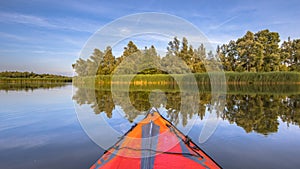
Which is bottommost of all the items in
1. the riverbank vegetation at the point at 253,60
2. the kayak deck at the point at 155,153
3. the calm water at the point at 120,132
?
the calm water at the point at 120,132

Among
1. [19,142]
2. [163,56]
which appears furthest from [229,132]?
[19,142]

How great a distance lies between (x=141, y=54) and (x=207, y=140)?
2.69 metres

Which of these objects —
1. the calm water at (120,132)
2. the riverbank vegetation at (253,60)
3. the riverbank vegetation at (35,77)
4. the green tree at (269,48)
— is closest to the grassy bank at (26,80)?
the riverbank vegetation at (35,77)

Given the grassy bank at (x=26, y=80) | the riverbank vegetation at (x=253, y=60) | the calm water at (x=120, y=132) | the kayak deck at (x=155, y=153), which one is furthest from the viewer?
the grassy bank at (x=26, y=80)

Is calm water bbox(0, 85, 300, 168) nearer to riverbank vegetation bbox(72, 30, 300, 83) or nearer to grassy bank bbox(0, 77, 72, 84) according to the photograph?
riverbank vegetation bbox(72, 30, 300, 83)

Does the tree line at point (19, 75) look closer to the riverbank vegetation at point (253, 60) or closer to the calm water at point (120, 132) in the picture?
the riverbank vegetation at point (253, 60)

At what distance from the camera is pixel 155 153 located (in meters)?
2.37

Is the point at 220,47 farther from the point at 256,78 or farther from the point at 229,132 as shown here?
the point at 229,132

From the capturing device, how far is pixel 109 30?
3.73 meters

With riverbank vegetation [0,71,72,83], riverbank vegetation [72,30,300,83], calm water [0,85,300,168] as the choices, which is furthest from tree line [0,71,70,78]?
calm water [0,85,300,168]

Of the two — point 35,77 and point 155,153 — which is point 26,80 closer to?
point 35,77

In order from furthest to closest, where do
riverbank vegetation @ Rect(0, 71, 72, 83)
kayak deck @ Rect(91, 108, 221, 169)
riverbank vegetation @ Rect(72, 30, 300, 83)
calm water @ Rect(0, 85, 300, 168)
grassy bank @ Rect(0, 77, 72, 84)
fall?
riverbank vegetation @ Rect(0, 71, 72, 83)
grassy bank @ Rect(0, 77, 72, 84)
riverbank vegetation @ Rect(72, 30, 300, 83)
calm water @ Rect(0, 85, 300, 168)
kayak deck @ Rect(91, 108, 221, 169)

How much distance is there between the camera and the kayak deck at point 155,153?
221 cm

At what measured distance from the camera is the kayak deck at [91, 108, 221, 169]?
2.21 meters
